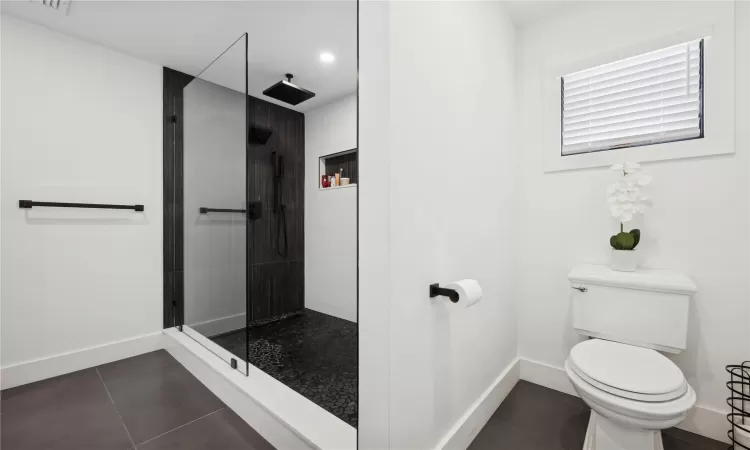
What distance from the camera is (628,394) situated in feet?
3.51

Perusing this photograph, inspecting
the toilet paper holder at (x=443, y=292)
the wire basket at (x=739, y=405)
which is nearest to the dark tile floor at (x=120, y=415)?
the toilet paper holder at (x=443, y=292)

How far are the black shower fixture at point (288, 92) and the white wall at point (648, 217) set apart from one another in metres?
1.86

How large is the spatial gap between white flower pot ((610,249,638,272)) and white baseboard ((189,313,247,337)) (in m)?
2.32

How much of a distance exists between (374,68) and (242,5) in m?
1.40

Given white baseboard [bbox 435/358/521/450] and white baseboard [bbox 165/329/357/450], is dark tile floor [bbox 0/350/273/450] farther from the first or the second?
white baseboard [bbox 435/358/521/450]

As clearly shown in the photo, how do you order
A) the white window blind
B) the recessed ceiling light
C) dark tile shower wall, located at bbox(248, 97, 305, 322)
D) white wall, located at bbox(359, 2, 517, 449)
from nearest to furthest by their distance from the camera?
white wall, located at bbox(359, 2, 517, 449)
the white window blind
the recessed ceiling light
dark tile shower wall, located at bbox(248, 97, 305, 322)

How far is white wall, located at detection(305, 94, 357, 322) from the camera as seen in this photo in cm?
296

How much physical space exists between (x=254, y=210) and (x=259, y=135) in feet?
2.76

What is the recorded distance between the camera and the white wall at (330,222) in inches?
116

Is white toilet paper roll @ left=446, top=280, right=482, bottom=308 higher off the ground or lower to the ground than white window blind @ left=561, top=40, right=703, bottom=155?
lower

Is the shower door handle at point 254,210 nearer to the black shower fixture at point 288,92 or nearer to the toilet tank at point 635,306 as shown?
the black shower fixture at point 288,92

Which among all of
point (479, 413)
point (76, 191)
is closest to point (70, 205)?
point (76, 191)

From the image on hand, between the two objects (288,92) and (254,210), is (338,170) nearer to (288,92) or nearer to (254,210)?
(288,92)

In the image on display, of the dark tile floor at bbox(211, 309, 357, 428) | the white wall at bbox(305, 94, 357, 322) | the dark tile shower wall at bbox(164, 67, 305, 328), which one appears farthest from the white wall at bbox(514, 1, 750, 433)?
the dark tile shower wall at bbox(164, 67, 305, 328)
